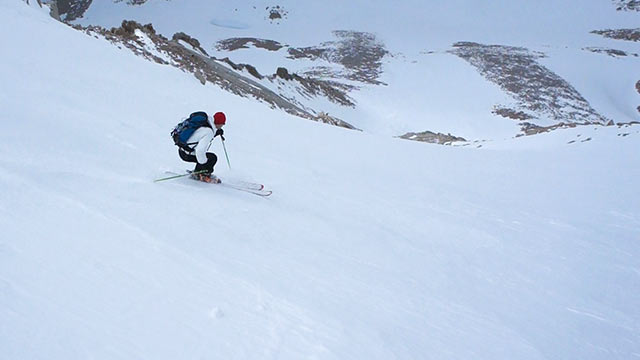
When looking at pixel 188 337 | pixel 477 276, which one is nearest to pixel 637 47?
pixel 477 276

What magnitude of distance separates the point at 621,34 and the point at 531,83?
36.0 meters

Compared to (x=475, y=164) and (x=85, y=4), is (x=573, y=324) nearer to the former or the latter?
(x=475, y=164)

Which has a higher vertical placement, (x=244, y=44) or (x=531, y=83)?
(x=244, y=44)

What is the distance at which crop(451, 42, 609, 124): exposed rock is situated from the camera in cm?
4238

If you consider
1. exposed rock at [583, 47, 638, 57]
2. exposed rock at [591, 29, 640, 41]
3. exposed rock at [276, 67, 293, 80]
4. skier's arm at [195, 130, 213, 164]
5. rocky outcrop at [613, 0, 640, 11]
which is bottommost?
skier's arm at [195, 130, 213, 164]

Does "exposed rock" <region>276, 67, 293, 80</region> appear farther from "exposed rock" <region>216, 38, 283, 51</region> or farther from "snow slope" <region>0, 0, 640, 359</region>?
"exposed rock" <region>216, 38, 283, 51</region>

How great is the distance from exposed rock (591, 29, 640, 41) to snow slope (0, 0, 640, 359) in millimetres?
73909

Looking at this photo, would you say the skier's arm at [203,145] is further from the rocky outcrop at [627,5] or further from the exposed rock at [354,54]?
the rocky outcrop at [627,5]

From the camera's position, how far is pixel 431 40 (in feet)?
231

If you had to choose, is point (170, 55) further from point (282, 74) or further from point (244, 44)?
point (244, 44)

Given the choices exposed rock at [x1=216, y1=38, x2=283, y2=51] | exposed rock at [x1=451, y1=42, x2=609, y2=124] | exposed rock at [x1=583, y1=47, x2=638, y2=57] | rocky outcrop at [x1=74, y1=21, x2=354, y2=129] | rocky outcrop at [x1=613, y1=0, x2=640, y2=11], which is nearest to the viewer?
rocky outcrop at [x1=74, y1=21, x2=354, y2=129]

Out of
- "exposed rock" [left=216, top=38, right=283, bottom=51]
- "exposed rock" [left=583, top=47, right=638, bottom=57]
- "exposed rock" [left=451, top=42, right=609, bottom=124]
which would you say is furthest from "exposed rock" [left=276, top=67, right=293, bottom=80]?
"exposed rock" [left=583, top=47, right=638, bottom=57]

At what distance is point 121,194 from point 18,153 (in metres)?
1.63

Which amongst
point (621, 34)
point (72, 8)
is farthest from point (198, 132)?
point (72, 8)
